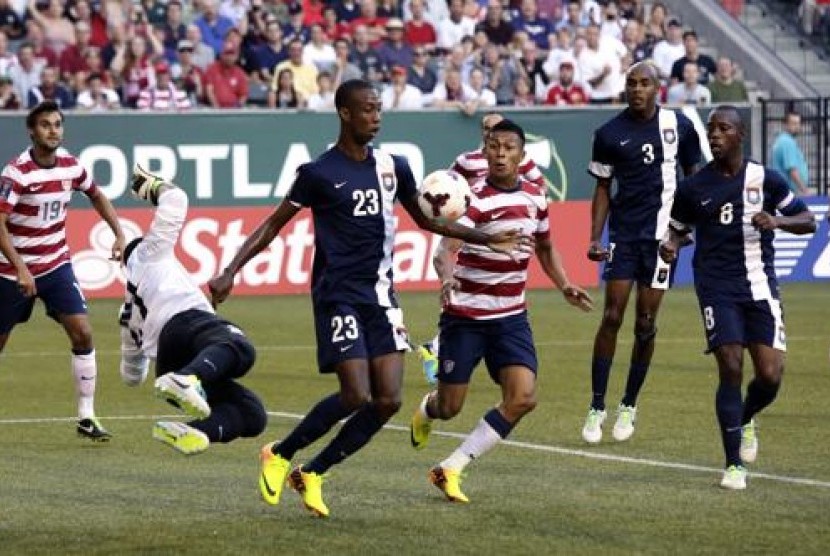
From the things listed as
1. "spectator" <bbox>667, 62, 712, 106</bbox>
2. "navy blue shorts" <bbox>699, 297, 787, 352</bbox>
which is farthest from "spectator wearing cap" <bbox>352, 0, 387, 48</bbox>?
"navy blue shorts" <bbox>699, 297, 787, 352</bbox>

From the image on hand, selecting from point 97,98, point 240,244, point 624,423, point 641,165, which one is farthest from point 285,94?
point 624,423

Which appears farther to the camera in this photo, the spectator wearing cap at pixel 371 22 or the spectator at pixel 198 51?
the spectator wearing cap at pixel 371 22

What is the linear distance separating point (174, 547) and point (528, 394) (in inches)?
98.4

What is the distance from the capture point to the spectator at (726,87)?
32781mm

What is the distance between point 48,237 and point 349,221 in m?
4.57

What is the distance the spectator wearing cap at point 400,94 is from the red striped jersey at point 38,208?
49.9 ft

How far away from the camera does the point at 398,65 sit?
32.2 metres

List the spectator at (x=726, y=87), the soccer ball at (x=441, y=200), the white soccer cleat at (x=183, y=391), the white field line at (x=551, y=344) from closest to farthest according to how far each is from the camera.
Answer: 1. the white soccer cleat at (x=183, y=391)
2. the soccer ball at (x=441, y=200)
3. the white field line at (x=551, y=344)
4. the spectator at (x=726, y=87)

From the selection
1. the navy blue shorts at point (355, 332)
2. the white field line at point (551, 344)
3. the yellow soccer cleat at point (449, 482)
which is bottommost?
the white field line at point (551, 344)

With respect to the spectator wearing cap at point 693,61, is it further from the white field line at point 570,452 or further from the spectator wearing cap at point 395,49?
the white field line at point 570,452

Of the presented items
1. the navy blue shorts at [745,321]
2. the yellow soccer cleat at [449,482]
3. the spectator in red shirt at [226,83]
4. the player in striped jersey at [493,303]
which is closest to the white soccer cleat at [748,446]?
the navy blue shorts at [745,321]

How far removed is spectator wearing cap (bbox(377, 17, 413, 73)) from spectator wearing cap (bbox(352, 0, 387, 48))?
182mm

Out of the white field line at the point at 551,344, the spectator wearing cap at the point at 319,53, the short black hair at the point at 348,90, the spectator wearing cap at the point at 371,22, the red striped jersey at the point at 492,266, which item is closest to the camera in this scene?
the short black hair at the point at 348,90

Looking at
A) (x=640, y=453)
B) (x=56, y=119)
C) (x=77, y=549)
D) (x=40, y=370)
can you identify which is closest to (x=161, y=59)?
(x=40, y=370)
